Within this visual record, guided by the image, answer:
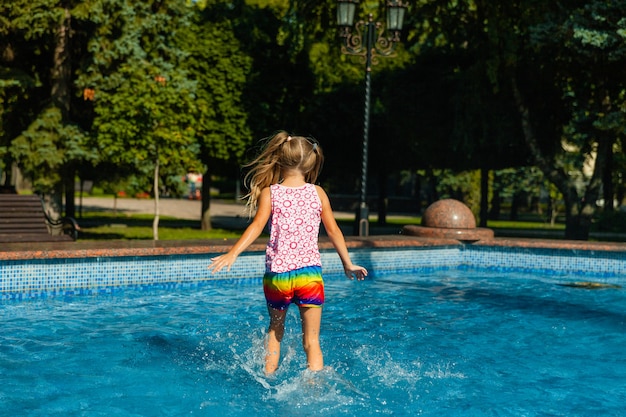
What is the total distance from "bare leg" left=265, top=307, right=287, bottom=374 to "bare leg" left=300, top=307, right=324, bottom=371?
19cm

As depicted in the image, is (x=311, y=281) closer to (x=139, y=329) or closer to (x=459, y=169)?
(x=139, y=329)

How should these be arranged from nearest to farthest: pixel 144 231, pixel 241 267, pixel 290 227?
pixel 290 227, pixel 241 267, pixel 144 231

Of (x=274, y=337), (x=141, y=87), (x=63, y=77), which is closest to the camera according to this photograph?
(x=274, y=337)

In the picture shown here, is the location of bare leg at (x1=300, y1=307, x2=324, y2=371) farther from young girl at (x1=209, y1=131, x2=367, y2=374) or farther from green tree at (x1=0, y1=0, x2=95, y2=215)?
green tree at (x1=0, y1=0, x2=95, y2=215)

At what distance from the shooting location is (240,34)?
2559 centimetres

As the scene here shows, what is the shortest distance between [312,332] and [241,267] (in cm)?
703

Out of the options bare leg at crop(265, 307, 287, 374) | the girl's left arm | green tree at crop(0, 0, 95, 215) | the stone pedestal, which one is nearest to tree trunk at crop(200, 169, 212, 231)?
green tree at crop(0, 0, 95, 215)

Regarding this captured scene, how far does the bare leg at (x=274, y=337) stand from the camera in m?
5.70

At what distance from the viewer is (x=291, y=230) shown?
5.46 meters

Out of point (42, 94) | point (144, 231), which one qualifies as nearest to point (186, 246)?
point (42, 94)

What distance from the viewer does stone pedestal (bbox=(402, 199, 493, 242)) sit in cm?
1473

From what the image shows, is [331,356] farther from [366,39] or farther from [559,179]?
[559,179]

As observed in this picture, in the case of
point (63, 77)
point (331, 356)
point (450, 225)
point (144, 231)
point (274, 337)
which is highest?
point (63, 77)

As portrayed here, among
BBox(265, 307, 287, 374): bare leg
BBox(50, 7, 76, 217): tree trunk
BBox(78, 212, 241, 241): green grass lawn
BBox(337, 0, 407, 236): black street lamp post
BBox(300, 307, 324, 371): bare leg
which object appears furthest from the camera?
BBox(78, 212, 241, 241): green grass lawn
